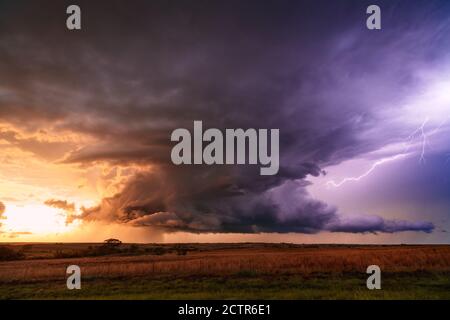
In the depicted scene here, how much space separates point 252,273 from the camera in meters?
41.1

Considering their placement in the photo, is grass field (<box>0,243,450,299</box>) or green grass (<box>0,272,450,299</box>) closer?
green grass (<box>0,272,450,299</box>)

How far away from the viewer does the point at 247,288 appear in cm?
3403

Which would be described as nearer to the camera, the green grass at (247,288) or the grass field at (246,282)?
the green grass at (247,288)

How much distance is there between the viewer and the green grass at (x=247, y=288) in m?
31.5

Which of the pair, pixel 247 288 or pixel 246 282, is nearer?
pixel 247 288

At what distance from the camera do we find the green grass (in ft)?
103
